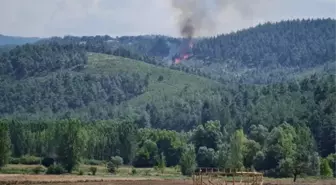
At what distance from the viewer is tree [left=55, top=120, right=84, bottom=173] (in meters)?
143

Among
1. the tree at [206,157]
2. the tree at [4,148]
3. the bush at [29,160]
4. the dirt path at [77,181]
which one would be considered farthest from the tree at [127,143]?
the dirt path at [77,181]

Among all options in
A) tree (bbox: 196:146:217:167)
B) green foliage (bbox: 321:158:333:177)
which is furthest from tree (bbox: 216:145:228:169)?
green foliage (bbox: 321:158:333:177)

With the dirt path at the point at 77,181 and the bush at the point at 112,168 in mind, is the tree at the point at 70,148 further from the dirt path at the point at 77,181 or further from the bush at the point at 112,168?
the dirt path at the point at 77,181

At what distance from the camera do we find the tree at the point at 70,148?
143 m

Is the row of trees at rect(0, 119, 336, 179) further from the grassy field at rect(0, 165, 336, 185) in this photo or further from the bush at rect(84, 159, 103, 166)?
the grassy field at rect(0, 165, 336, 185)

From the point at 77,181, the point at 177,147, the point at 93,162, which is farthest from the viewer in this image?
the point at 177,147

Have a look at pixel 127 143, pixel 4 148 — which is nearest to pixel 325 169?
pixel 4 148

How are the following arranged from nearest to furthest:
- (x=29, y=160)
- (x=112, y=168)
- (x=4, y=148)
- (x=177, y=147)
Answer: (x=4, y=148) → (x=112, y=168) → (x=29, y=160) → (x=177, y=147)

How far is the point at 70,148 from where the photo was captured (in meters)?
145

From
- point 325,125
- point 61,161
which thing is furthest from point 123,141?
point 325,125

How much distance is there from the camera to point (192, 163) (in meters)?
143

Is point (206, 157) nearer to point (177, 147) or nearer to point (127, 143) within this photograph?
point (177, 147)

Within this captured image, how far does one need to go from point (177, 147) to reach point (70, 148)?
45.2 metres

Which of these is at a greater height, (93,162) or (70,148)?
(70,148)
